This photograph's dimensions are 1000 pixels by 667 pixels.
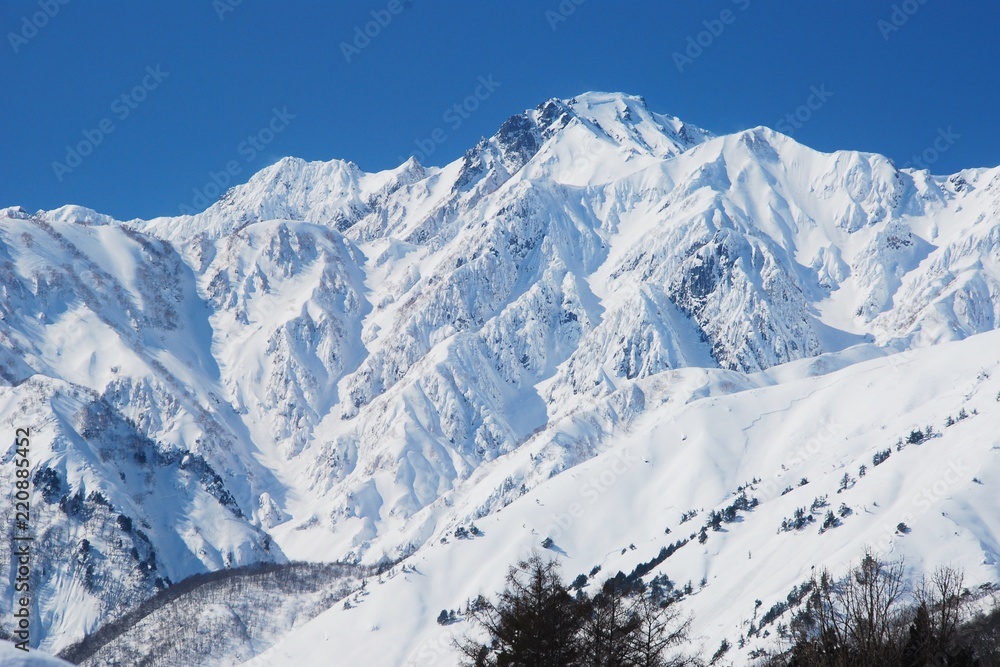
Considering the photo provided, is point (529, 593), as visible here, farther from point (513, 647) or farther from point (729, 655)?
point (729, 655)

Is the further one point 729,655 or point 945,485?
point 945,485

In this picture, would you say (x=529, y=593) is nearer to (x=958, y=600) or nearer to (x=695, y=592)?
(x=958, y=600)

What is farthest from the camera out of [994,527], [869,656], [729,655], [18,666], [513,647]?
[994,527]

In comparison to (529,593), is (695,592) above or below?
above

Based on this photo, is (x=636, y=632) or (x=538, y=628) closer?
(x=538, y=628)

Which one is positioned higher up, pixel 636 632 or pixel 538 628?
pixel 538 628

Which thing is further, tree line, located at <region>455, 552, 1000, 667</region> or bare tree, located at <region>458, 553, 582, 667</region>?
bare tree, located at <region>458, 553, 582, 667</region>

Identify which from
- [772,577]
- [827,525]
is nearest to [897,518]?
[827,525]

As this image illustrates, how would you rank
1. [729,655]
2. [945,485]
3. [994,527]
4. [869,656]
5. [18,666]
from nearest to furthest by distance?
[18,666], [869,656], [729,655], [994,527], [945,485]

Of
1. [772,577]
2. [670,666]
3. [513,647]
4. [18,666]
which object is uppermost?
[772,577]

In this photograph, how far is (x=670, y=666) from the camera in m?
31.6

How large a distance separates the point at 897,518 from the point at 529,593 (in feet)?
570

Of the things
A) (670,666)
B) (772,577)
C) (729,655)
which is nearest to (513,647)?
(670,666)

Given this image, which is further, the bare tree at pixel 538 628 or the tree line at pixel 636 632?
the bare tree at pixel 538 628
